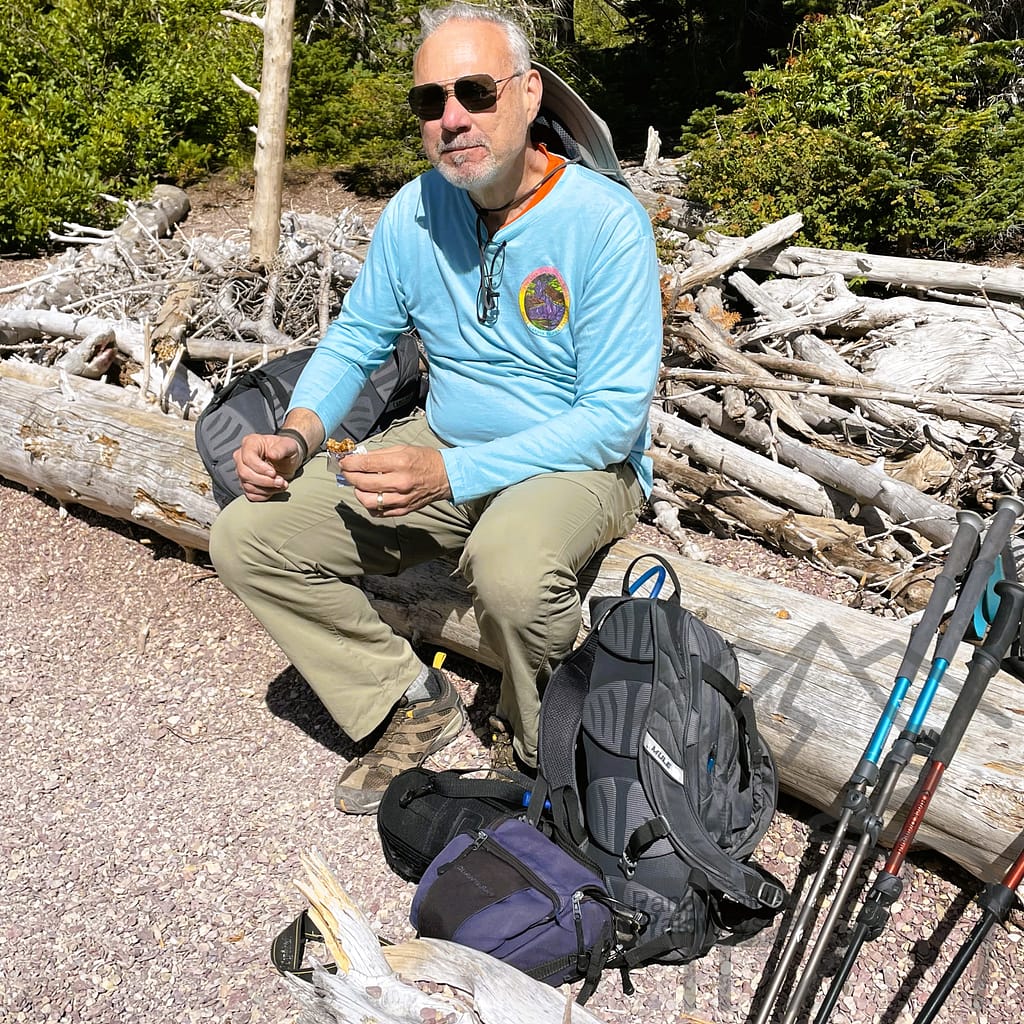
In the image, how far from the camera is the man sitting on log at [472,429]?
2871 mm

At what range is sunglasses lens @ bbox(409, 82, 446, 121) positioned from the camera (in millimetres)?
2904

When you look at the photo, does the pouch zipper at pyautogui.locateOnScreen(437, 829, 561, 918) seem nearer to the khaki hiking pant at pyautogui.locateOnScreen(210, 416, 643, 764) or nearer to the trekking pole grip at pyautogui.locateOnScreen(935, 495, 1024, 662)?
the khaki hiking pant at pyautogui.locateOnScreen(210, 416, 643, 764)

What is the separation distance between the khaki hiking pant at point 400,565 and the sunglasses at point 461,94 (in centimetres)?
106

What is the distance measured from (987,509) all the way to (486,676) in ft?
8.64

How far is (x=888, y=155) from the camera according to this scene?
7.70 m

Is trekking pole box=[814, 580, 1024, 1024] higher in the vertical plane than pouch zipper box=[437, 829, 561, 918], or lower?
higher

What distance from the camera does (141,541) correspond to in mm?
4855

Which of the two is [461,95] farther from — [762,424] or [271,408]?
[762,424]

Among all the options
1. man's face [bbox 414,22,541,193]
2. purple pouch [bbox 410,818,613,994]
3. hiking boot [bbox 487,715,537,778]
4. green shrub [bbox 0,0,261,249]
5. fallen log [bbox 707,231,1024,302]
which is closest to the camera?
purple pouch [bbox 410,818,613,994]

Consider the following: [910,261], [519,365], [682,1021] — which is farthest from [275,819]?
[910,261]

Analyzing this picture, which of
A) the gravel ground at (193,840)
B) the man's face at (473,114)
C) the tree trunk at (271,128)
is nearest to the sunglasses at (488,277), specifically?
the man's face at (473,114)

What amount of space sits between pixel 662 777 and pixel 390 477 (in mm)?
1083

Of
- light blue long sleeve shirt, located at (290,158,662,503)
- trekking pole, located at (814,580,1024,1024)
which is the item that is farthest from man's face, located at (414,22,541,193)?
trekking pole, located at (814,580,1024,1024)

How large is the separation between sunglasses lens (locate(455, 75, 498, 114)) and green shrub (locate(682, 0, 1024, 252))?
5180 millimetres
